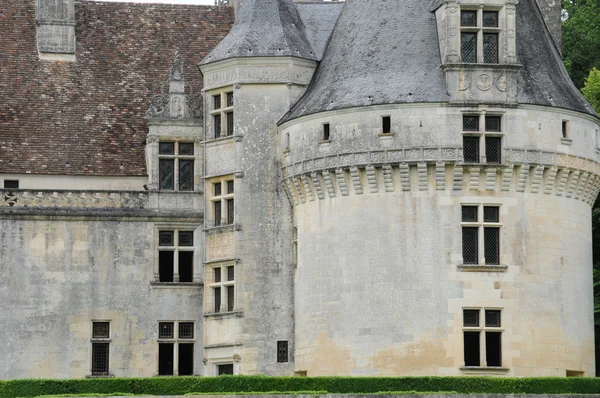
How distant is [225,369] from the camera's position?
189 feet

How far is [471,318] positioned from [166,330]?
982 centimetres

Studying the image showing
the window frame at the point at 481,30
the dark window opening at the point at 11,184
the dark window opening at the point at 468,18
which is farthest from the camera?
the dark window opening at the point at 11,184

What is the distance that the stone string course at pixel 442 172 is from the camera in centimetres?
5488

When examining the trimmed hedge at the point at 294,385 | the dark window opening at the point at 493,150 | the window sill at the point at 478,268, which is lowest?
the trimmed hedge at the point at 294,385

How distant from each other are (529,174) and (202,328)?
1097cm

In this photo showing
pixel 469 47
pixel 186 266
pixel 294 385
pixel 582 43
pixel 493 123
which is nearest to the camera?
pixel 294 385

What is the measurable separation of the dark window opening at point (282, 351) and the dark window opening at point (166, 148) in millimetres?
7181

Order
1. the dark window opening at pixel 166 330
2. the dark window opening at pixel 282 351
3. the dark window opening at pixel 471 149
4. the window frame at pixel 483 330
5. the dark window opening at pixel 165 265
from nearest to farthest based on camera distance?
1. the window frame at pixel 483 330
2. the dark window opening at pixel 471 149
3. the dark window opening at pixel 282 351
4. the dark window opening at pixel 166 330
5. the dark window opening at pixel 165 265

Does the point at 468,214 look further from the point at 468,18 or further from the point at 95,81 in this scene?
the point at 95,81

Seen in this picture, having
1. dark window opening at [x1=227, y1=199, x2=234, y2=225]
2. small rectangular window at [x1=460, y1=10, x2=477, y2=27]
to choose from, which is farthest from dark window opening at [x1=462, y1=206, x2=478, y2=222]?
dark window opening at [x1=227, y1=199, x2=234, y2=225]

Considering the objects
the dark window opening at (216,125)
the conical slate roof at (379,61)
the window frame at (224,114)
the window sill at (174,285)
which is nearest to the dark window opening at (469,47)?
the conical slate roof at (379,61)

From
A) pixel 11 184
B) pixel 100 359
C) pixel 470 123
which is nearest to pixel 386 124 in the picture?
pixel 470 123

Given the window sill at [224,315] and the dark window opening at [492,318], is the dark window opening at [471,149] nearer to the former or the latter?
the dark window opening at [492,318]

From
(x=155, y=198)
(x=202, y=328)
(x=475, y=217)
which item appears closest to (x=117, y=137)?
(x=155, y=198)
